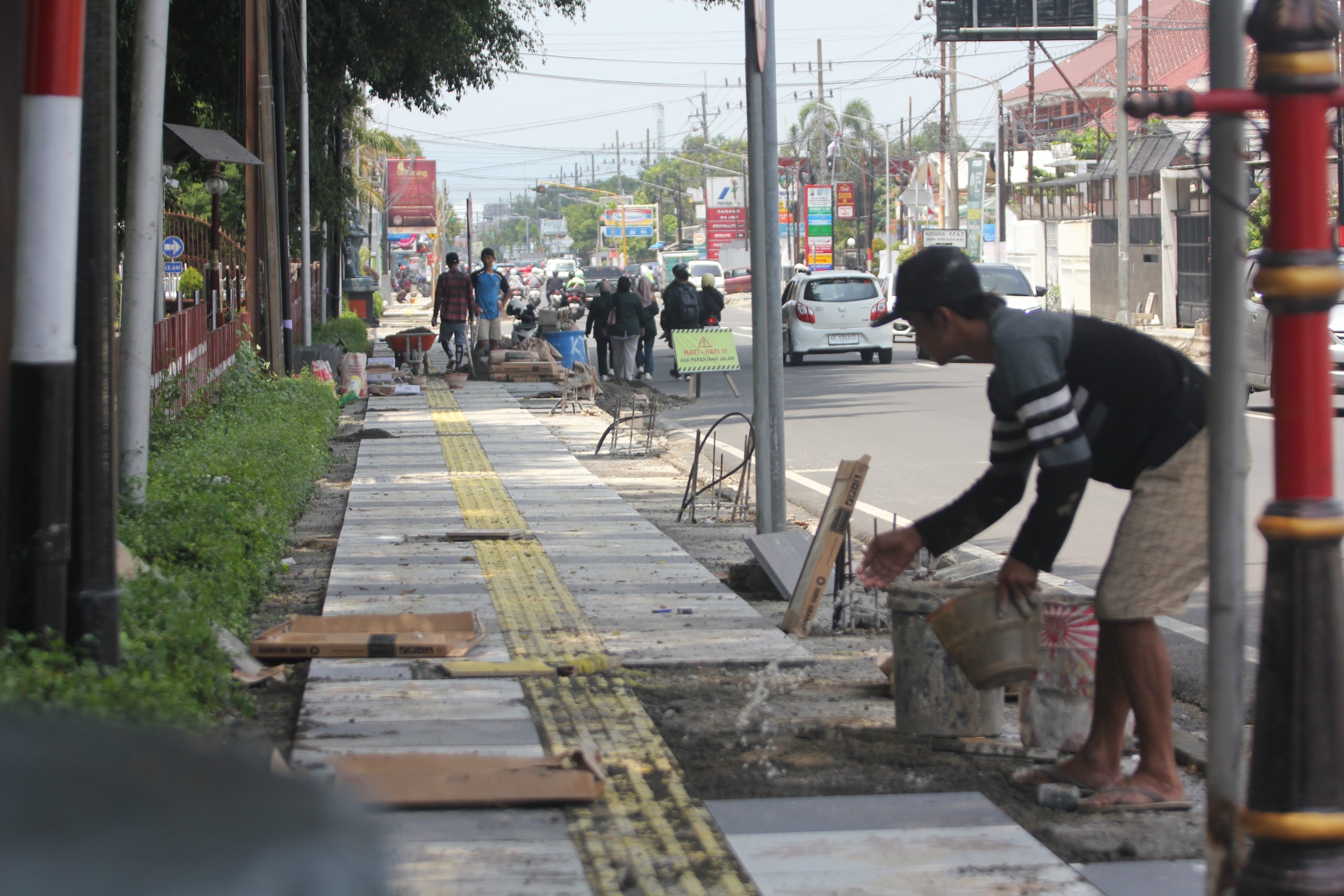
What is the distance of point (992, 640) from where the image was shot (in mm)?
4566

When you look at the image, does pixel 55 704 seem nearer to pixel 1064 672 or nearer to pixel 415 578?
pixel 1064 672

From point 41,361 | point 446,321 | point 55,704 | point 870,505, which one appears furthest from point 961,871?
point 446,321

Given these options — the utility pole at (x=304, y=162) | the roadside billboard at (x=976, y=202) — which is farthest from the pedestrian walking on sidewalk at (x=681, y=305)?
the roadside billboard at (x=976, y=202)

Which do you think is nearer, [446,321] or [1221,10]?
[1221,10]

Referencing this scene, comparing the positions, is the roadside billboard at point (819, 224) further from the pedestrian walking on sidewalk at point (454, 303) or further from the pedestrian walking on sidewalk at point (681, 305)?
the pedestrian walking on sidewalk at point (681, 305)

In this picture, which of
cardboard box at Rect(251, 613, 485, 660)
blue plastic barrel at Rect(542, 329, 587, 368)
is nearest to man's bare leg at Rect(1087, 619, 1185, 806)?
cardboard box at Rect(251, 613, 485, 660)

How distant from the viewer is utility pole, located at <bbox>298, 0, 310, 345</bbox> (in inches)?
981

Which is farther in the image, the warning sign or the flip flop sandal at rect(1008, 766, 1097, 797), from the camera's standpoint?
the warning sign

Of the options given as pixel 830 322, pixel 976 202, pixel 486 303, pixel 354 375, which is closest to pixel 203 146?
pixel 354 375

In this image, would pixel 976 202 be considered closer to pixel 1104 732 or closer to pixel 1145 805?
pixel 1104 732

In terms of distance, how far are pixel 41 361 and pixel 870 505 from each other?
Answer: 7.59 m

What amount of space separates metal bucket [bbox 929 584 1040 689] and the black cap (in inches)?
35.1

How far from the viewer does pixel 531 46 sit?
26.7 m

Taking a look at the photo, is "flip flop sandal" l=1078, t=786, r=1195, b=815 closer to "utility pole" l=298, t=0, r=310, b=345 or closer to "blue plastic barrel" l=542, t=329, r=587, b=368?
"blue plastic barrel" l=542, t=329, r=587, b=368
